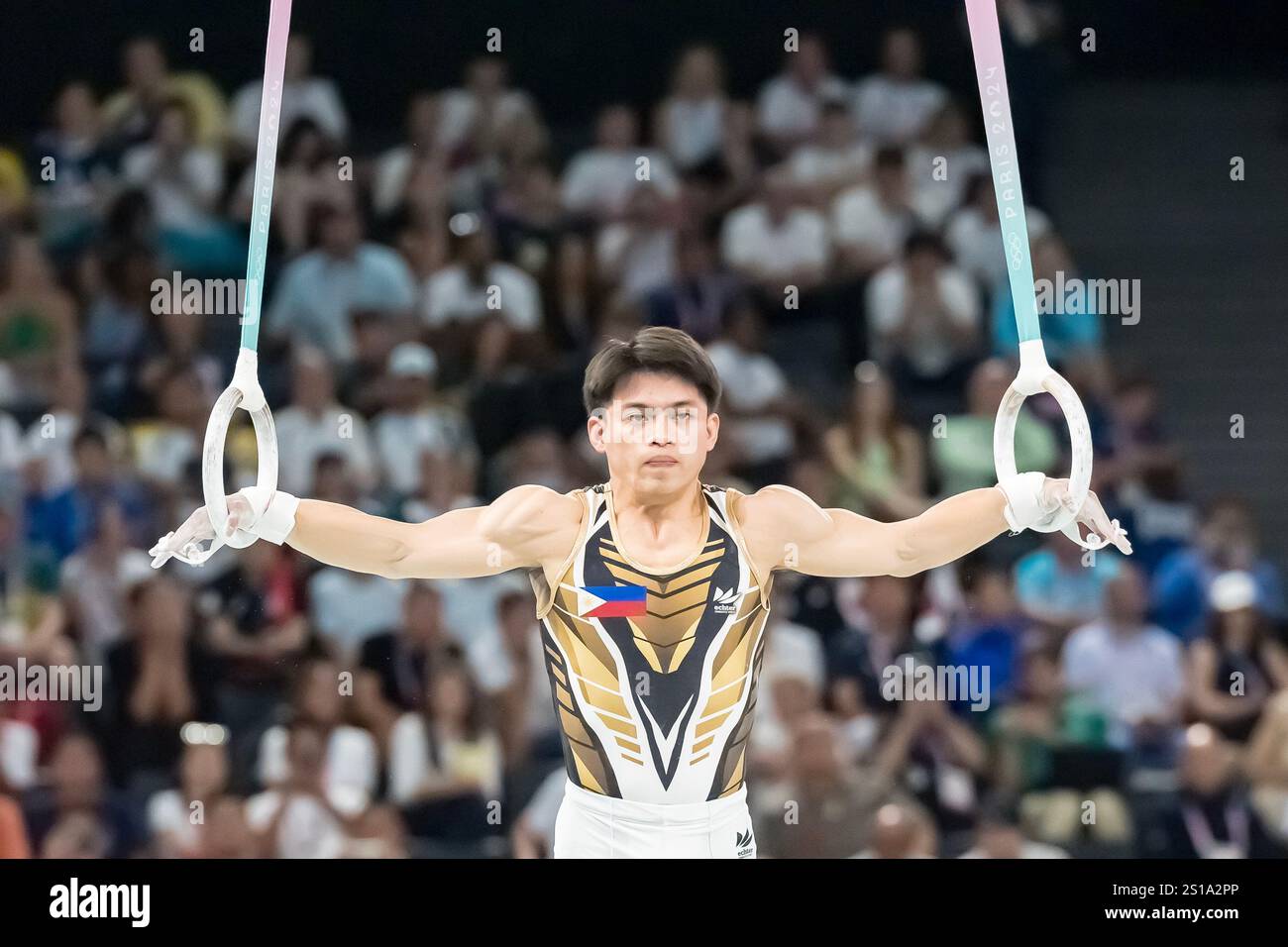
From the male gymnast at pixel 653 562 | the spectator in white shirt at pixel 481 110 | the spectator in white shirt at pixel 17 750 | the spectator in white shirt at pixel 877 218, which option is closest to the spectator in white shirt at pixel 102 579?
the spectator in white shirt at pixel 17 750

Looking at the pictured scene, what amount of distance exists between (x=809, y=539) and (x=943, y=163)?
10.6 feet

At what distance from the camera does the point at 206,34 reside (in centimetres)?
840

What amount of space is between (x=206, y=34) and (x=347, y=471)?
2059 mm

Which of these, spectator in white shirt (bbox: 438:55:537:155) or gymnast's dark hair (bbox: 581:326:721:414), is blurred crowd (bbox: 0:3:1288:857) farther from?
gymnast's dark hair (bbox: 581:326:721:414)

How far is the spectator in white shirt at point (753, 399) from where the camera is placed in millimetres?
7953

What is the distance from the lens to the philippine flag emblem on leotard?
5.54 metres

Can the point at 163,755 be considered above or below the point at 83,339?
below

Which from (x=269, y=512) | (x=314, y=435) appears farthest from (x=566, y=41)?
(x=269, y=512)

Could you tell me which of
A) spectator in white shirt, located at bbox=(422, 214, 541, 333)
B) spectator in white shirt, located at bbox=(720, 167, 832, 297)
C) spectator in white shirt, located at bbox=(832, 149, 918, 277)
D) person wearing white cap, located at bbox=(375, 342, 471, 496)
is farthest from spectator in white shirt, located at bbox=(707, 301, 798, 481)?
person wearing white cap, located at bbox=(375, 342, 471, 496)

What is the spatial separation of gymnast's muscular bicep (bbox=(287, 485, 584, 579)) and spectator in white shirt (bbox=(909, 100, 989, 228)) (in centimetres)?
331

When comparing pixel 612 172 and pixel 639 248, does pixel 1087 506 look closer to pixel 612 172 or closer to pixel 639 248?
pixel 639 248

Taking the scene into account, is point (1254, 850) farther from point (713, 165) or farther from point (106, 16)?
point (106, 16)

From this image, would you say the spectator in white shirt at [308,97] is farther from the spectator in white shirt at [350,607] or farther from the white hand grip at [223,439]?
the white hand grip at [223,439]

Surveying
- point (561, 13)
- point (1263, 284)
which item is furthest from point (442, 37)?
point (1263, 284)
